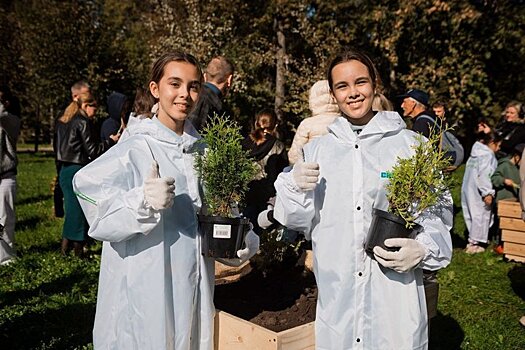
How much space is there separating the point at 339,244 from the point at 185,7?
18460 mm

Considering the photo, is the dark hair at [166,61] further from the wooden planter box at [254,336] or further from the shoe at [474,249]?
the shoe at [474,249]

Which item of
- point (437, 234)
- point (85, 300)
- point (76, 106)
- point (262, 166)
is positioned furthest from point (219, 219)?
point (76, 106)

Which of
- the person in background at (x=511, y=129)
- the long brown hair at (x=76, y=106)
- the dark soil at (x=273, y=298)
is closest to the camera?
the dark soil at (x=273, y=298)

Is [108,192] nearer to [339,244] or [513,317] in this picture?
[339,244]

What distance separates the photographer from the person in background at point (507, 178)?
774cm

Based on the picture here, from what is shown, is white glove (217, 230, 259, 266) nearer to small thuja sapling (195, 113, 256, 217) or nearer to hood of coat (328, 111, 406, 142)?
small thuja sapling (195, 113, 256, 217)

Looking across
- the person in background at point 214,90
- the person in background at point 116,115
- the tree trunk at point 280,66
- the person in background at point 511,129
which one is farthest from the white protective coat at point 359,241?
the tree trunk at point 280,66

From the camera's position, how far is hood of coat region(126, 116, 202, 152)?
8.88 ft

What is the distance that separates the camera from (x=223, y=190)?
271 cm

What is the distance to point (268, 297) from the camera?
428 cm

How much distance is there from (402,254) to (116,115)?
549cm

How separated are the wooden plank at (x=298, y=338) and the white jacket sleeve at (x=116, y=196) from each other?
42.7 inches

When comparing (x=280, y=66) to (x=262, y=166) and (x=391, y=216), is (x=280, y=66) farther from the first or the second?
(x=391, y=216)

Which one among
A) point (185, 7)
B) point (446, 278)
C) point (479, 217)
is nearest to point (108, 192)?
point (446, 278)
